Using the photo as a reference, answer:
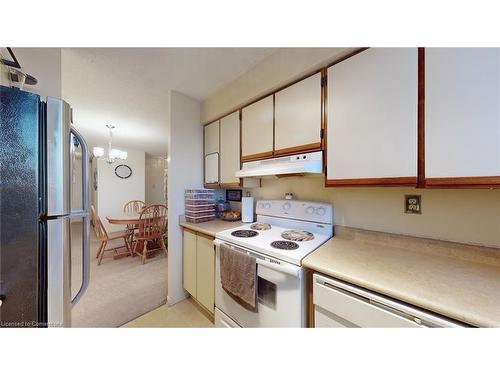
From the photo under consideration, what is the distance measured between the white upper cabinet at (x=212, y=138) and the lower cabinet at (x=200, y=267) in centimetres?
94

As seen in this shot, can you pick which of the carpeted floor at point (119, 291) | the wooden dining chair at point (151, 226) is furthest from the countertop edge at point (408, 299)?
the wooden dining chair at point (151, 226)

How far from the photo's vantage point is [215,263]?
145 centimetres

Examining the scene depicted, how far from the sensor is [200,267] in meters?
1.62

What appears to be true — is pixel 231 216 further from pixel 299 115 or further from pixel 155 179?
pixel 155 179

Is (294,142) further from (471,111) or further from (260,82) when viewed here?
(471,111)

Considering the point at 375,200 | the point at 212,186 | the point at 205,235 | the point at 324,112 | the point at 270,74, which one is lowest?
the point at 205,235

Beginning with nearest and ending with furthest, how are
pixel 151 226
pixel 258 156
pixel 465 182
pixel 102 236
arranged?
pixel 465 182 < pixel 258 156 < pixel 102 236 < pixel 151 226

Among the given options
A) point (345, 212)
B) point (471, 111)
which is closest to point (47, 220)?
point (345, 212)

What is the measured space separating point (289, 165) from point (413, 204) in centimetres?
79

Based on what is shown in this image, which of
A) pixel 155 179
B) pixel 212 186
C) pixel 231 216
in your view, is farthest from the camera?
pixel 155 179

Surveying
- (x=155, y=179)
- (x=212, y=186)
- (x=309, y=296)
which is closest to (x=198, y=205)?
(x=212, y=186)

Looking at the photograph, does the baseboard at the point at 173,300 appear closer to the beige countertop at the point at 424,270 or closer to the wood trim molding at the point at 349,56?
the beige countertop at the point at 424,270

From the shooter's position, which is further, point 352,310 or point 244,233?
point 244,233
